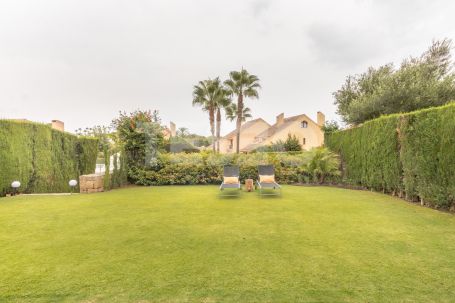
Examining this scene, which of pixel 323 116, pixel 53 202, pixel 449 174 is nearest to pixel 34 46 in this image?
pixel 53 202

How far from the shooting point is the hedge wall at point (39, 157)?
9.27 metres

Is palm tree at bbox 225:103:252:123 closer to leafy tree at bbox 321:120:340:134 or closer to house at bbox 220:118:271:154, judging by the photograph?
house at bbox 220:118:271:154

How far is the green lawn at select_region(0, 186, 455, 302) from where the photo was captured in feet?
8.70

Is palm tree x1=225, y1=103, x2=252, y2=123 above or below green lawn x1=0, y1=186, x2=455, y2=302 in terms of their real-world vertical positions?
above

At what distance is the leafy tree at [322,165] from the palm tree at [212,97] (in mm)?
16923

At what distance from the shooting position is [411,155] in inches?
315

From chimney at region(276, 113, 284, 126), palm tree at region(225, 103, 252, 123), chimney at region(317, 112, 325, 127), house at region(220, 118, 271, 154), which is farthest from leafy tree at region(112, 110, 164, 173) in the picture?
house at region(220, 118, 271, 154)

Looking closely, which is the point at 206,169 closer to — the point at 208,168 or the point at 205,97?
the point at 208,168

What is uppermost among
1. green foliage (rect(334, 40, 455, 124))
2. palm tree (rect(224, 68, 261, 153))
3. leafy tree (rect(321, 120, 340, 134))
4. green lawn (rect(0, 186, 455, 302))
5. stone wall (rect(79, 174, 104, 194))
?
palm tree (rect(224, 68, 261, 153))

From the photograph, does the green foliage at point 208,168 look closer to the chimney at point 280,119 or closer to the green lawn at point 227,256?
the green lawn at point 227,256

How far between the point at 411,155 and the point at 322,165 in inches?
204

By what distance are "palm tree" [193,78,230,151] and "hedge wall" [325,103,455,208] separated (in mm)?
19339

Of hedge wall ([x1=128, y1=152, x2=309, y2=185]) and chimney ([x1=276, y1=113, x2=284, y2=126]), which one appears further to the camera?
chimney ([x1=276, y1=113, x2=284, y2=126])

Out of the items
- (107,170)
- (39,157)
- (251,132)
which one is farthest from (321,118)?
(39,157)
